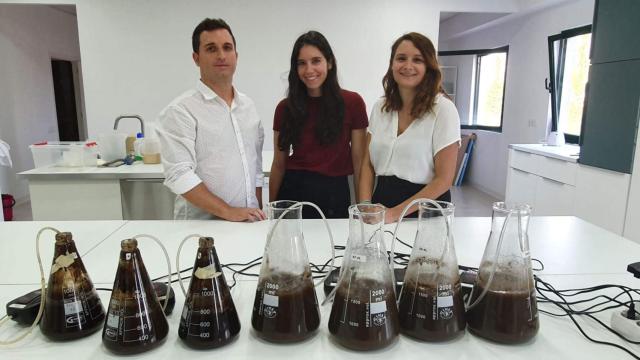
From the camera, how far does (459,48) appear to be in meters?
7.15

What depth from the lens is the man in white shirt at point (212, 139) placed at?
68.1 inches

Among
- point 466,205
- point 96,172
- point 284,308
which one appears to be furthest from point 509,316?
point 466,205

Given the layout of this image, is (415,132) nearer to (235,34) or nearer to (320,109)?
(320,109)

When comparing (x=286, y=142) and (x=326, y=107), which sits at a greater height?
(x=326, y=107)

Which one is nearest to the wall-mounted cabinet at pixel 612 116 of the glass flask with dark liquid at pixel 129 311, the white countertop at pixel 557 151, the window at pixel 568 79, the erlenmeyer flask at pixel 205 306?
the white countertop at pixel 557 151

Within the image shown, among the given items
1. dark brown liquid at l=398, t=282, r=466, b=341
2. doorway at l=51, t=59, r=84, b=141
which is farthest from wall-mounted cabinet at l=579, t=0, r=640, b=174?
doorway at l=51, t=59, r=84, b=141

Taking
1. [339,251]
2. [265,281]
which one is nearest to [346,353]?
[265,281]

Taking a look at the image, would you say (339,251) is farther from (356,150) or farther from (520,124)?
(520,124)

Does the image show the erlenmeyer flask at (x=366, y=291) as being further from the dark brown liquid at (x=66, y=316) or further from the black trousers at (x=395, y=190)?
the black trousers at (x=395, y=190)

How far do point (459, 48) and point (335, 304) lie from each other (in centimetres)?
724

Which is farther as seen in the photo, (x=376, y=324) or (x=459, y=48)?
(x=459, y=48)

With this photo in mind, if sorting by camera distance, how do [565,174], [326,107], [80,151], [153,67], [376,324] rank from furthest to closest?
1. [153,67]
2. [565,174]
3. [80,151]
4. [326,107]
5. [376,324]

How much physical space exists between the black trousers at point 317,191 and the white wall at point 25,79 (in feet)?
16.6

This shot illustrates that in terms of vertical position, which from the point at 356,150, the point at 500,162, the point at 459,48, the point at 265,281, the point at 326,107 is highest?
the point at 459,48
